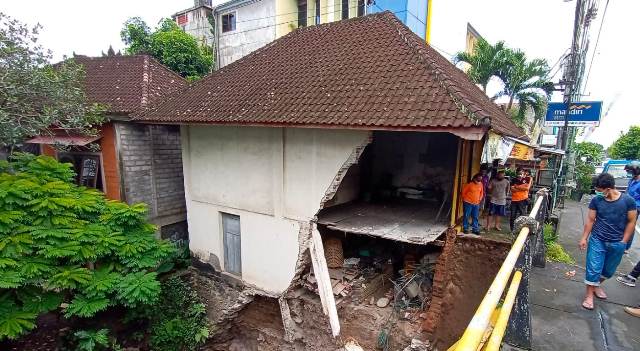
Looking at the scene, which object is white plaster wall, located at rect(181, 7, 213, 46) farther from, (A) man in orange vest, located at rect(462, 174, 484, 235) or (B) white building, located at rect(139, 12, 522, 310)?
(A) man in orange vest, located at rect(462, 174, 484, 235)

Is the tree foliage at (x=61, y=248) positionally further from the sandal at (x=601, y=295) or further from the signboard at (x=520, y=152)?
the signboard at (x=520, y=152)

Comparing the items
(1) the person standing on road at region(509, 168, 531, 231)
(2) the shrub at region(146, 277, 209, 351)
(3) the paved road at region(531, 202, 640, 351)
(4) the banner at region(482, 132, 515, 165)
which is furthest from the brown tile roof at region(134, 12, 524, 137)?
(2) the shrub at region(146, 277, 209, 351)

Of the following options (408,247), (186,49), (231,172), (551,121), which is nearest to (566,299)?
(408,247)

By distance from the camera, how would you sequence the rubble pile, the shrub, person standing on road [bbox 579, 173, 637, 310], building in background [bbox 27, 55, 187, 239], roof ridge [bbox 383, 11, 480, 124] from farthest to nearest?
1. building in background [bbox 27, 55, 187, 239]
2. the shrub
3. the rubble pile
4. roof ridge [bbox 383, 11, 480, 124]
5. person standing on road [bbox 579, 173, 637, 310]

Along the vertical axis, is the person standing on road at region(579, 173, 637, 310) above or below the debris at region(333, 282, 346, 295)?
above

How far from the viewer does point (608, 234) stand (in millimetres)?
4445

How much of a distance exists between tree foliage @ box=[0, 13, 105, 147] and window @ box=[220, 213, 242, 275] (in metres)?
4.27

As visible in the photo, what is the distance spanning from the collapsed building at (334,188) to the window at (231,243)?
42mm

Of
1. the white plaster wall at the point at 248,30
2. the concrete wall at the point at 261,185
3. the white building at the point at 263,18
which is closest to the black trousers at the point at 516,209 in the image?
the concrete wall at the point at 261,185

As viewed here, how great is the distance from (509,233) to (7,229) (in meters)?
9.85

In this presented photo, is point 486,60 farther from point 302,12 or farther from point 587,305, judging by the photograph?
point 587,305

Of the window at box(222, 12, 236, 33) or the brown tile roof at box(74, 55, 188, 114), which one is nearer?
the brown tile roof at box(74, 55, 188, 114)

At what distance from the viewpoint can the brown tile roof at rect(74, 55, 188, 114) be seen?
9422 mm

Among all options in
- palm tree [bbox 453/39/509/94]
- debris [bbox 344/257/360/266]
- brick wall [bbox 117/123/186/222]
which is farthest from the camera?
palm tree [bbox 453/39/509/94]
